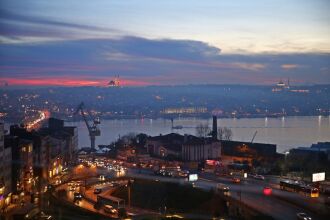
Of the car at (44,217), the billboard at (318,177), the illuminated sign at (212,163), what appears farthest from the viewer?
the illuminated sign at (212,163)

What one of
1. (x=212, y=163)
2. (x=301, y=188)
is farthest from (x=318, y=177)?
(x=212, y=163)

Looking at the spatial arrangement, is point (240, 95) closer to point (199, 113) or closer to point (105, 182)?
point (199, 113)

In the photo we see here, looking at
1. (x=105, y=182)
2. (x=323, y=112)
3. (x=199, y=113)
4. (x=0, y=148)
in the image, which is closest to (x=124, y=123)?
(x=199, y=113)

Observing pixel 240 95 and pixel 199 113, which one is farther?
Answer: pixel 199 113

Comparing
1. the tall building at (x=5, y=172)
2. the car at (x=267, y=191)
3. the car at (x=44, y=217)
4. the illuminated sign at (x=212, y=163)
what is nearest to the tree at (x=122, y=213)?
the car at (x=44, y=217)

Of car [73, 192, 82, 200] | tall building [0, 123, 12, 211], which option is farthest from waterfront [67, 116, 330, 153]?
tall building [0, 123, 12, 211]

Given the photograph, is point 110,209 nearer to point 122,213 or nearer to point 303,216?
point 122,213

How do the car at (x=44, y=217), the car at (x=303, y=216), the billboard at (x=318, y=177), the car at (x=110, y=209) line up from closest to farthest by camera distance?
the car at (x=303, y=216) < the car at (x=44, y=217) < the car at (x=110, y=209) < the billboard at (x=318, y=177)

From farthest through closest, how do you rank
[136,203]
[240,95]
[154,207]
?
[240,95], [136,203], [154,207]

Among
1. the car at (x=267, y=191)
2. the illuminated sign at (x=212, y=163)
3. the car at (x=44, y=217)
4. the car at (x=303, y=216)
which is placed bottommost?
the illuminated sign at (x=212, y=163)

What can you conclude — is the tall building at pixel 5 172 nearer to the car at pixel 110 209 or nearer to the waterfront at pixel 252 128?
the car at pixel 110 209
